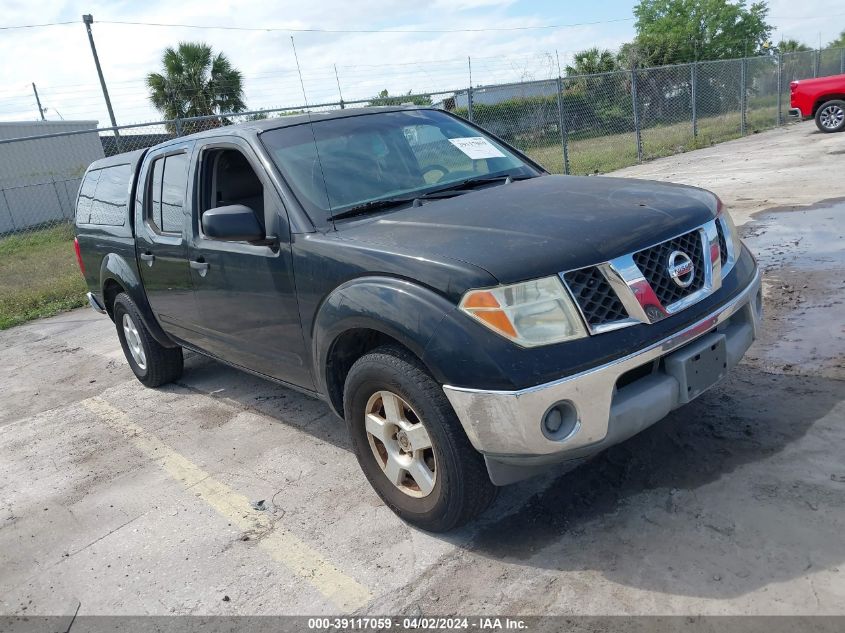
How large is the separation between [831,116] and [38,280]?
17.1 meters

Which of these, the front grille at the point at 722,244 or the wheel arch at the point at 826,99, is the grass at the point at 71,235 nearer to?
the wheel arch at the point at 826,99

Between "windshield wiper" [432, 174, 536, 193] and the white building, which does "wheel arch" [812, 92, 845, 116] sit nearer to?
"windshield wiper" [432, 174, 536, 193]

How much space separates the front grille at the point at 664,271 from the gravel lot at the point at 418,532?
34.8 inches

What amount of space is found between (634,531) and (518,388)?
2.92ft

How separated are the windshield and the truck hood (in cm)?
28

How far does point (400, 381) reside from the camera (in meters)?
2.90

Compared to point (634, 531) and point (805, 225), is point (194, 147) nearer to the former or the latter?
point (634, 531)

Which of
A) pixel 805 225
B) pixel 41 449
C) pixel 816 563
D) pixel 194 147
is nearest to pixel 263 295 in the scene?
pixel 194 147

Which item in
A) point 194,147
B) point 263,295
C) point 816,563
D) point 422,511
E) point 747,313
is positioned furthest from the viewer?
point 194,147

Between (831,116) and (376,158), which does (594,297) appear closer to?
(376,158)

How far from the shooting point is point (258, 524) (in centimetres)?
353

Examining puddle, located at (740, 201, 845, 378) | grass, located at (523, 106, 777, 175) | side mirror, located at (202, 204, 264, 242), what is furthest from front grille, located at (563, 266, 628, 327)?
grass, located at (523, 106, 777, 175)

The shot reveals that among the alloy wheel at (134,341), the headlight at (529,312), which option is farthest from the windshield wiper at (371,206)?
the alloy wheel at (134,341)

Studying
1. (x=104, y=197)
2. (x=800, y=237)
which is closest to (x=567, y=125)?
(x=800, y=237)
